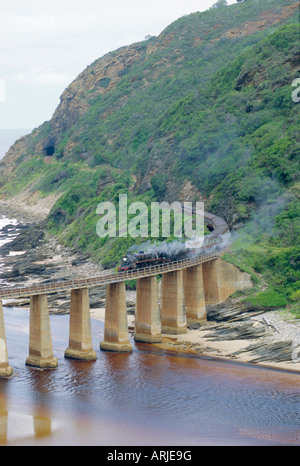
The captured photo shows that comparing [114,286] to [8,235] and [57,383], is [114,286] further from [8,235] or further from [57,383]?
[8,235]

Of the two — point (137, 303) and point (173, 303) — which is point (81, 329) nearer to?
point (137, 303)

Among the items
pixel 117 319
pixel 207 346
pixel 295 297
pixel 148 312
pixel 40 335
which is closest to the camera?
pixel 40 335

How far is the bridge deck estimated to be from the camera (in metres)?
60.7

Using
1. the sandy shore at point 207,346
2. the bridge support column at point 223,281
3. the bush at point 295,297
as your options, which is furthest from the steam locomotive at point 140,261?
the bush at point 295,297

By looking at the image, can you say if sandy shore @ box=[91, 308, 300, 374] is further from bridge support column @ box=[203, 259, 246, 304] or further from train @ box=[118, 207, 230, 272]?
train @ box=[118, 207, 230, 272]

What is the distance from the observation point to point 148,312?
7231cm

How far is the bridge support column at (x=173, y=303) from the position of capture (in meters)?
76.0

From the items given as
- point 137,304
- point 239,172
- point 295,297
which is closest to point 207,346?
point 137,304

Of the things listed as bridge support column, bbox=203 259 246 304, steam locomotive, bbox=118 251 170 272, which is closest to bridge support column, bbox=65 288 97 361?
steam locomotive, bbox=118 251 170 272

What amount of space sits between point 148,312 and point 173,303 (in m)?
4.80

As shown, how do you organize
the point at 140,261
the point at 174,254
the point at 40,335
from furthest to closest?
the point at 174,254 → the point at 140,261 → the point at 40,335

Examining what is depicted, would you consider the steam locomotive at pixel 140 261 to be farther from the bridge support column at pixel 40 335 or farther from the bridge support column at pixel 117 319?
the bridge support column at pixel 40 335

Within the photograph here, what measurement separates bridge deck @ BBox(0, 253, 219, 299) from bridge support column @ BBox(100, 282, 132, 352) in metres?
1.22

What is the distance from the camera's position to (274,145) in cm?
10888
